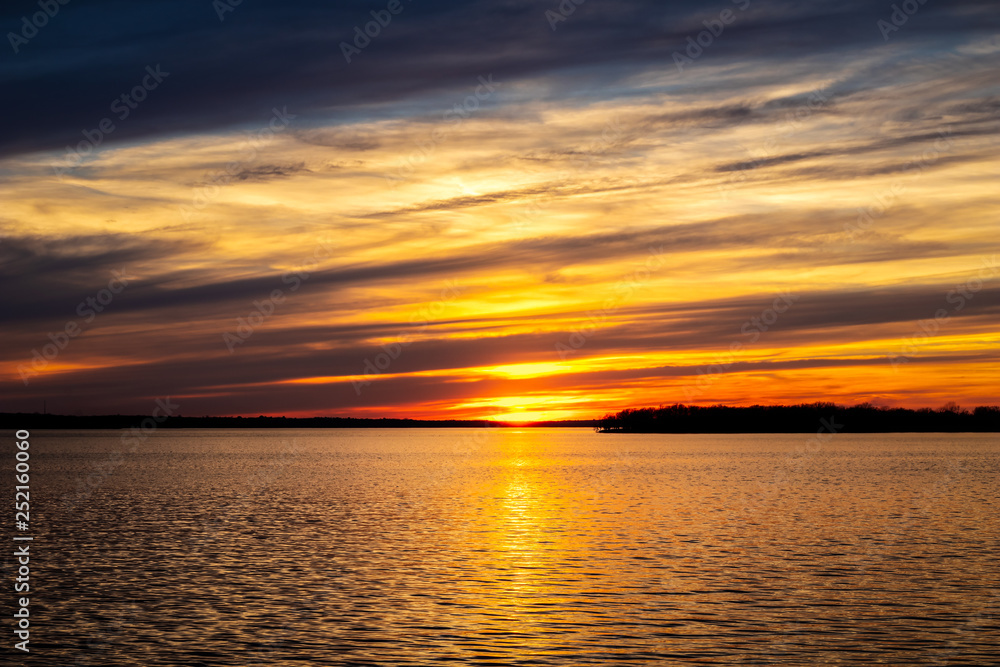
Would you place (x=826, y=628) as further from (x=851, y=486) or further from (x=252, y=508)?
(x=851, y=486)

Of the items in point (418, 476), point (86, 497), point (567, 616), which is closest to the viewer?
point (567, 616)

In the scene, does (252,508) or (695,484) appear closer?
(252,508)

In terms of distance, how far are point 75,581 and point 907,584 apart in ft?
118

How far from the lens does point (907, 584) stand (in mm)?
37781

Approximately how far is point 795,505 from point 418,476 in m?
64.1

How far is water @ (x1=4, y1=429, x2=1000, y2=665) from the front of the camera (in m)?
28.4

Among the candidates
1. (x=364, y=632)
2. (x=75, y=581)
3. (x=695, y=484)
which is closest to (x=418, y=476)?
(x=695, y=484)

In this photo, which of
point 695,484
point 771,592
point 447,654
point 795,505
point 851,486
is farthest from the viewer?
point 695,484

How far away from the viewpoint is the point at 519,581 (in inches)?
1556

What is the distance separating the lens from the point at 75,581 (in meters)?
39.1

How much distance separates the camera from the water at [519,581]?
2841cm

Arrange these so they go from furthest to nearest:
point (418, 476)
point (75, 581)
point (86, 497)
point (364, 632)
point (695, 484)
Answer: point (418, 476)
point (695, 484)
point (86, 497)
point (75, 581)
point (364, 632)

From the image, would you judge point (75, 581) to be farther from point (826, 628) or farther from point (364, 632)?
point (826, 628)

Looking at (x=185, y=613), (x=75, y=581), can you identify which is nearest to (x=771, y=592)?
(x=185, y=613)
